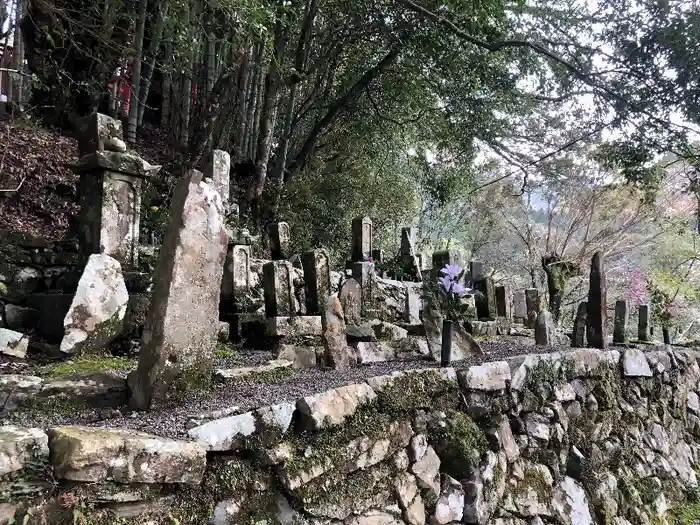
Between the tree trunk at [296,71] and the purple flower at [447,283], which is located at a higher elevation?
the tree trunk at [296,71]

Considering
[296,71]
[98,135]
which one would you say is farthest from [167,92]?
[98,135]

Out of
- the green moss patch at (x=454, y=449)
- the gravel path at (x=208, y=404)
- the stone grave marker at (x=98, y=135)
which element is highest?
the stone grave marker at (x=98, y=135)

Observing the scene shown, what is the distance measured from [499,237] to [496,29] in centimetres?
1136

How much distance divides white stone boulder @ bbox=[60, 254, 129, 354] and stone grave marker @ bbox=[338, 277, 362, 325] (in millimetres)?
1926

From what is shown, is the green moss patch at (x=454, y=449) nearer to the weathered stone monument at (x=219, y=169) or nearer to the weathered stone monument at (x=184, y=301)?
the weathered stone monument at (x=184, y=301)

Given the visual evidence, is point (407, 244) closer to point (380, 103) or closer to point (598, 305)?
point (380, 103)

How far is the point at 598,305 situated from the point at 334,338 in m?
3.32

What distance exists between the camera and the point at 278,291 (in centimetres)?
485

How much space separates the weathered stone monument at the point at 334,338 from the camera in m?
3.74

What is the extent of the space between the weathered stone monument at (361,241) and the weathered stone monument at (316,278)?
3243mm

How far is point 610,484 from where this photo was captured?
445 centimetres

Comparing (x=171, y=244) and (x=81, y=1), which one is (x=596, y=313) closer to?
(x=171, y=244)

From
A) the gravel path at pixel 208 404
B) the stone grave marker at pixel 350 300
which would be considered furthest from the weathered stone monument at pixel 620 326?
the gravel path at pixel 208 404

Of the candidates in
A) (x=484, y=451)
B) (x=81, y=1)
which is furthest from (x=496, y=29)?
(x=484, y=451)
